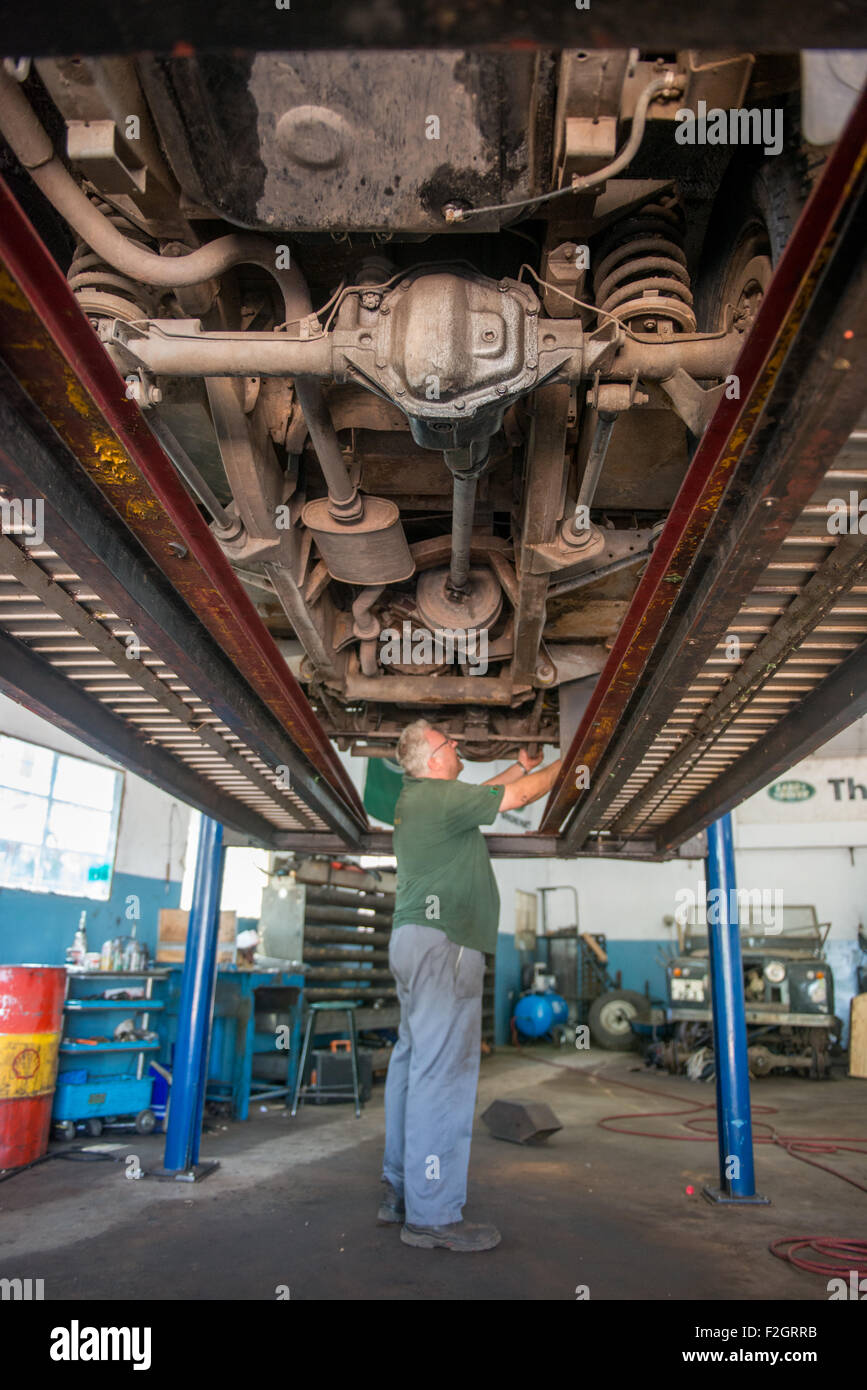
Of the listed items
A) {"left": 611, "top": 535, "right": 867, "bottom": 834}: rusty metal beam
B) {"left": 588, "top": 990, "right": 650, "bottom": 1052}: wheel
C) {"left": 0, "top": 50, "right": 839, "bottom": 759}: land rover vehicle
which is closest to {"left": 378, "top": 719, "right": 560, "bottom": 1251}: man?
{"left": 611, "top": 535, "right": 867, "bottom": 834}: rusty metal beam

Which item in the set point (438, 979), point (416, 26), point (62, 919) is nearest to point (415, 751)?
point (438, 979)

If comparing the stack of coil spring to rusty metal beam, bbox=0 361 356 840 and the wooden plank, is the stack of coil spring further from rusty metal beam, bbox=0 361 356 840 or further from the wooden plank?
the wooden plank

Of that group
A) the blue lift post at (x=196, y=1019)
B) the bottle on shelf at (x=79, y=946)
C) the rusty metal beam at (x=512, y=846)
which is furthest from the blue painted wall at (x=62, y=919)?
the rusty metal beam at (x=512, y=846)

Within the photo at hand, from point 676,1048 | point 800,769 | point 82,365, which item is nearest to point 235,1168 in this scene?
point 82,365

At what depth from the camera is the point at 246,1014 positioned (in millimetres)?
5562

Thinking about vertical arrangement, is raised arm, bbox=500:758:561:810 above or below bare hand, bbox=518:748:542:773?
below

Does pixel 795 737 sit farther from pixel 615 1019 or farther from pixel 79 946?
pixel 615 1019

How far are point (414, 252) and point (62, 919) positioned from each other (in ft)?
17.9

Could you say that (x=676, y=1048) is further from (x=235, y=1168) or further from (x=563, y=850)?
(x=235, y=1168)

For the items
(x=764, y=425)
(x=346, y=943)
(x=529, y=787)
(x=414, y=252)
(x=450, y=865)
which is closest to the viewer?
(x=764, y=425)

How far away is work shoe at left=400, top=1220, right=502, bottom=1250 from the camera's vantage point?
106 inches

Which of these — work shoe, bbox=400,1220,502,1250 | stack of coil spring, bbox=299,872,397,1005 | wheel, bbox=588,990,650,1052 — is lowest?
wheel, bbox=588,990,650,1052

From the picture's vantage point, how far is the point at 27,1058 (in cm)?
427

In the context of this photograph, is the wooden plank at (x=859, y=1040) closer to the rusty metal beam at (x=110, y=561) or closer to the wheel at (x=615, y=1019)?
the wheel at (x=615, y=1019)
